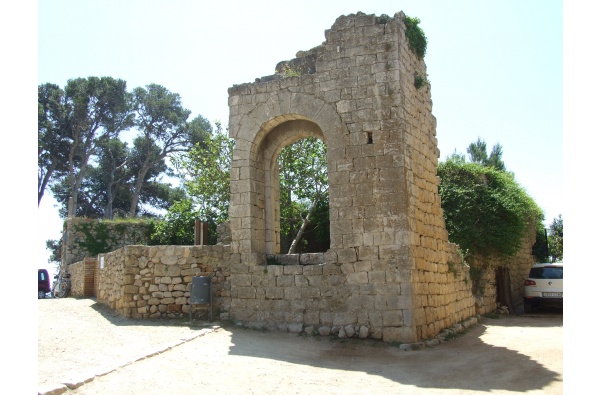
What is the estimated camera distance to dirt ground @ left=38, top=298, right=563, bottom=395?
5.84 m

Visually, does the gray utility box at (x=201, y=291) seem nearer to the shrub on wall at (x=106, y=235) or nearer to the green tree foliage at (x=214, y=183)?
the green tree foliage at (x=214, y=183)

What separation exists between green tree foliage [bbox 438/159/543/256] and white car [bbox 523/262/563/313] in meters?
0.98

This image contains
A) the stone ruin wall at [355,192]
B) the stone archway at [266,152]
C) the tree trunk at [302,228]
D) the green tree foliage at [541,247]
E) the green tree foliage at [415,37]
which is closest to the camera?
the stone ruin wall at [355,192]

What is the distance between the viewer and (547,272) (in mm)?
14312

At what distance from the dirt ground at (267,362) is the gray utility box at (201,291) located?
0.45 meters

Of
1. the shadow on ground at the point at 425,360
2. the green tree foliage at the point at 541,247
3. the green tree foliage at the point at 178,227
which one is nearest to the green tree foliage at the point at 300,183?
the green tree foliage at the point at 178,227

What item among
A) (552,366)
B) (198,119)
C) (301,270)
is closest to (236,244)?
(301,270)

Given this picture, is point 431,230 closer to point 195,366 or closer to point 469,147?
point 195,366

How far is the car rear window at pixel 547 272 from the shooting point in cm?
1416

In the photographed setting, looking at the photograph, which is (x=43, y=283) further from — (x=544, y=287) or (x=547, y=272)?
(x=547, y=272)

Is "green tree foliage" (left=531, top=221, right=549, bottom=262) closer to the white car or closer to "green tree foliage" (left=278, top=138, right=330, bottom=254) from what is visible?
the white car

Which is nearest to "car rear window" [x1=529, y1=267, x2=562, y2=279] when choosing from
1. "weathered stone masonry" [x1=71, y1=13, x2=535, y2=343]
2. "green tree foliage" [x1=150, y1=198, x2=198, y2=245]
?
"weathered stone masonry" [x1=71, y1=13, x2=535, y2=343]
